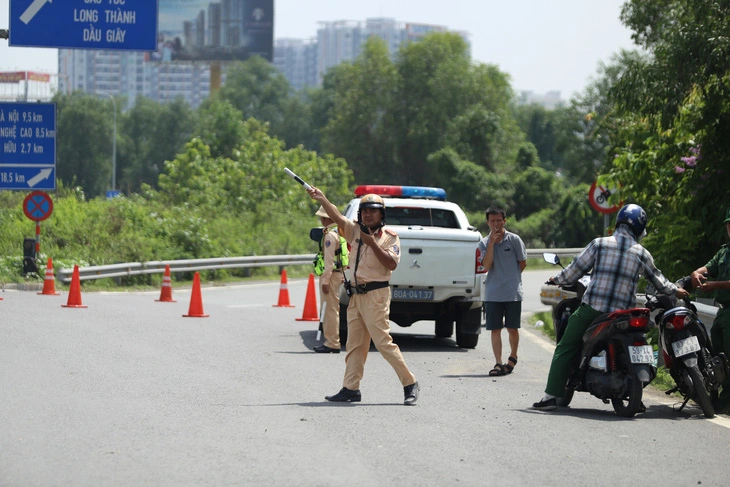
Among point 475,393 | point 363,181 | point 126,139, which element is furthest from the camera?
point 126,139

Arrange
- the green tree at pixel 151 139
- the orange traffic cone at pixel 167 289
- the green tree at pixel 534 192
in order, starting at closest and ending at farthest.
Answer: the orange traffic cone at pixel 167 289, the green tree at pixel 534 192, the green tree at pixel 151 139

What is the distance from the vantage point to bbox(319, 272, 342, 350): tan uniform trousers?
14.7 m

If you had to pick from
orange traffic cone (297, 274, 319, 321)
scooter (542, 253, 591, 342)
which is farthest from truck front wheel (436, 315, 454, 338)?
scooter (542, 253, 591, 342)

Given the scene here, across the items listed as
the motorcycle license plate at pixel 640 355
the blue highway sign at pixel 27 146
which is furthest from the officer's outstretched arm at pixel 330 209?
the blue highway sign at pixel 27 146

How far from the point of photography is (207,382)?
1134cm

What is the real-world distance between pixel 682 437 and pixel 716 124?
6904 millimetres

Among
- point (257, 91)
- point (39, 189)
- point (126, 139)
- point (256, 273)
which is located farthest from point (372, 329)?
point (257, 91)

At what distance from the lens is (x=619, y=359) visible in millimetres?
9680

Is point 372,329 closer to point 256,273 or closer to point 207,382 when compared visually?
point 207,382

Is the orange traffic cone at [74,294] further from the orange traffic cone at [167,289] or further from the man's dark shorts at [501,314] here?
the man's dark shorts at [501,314]

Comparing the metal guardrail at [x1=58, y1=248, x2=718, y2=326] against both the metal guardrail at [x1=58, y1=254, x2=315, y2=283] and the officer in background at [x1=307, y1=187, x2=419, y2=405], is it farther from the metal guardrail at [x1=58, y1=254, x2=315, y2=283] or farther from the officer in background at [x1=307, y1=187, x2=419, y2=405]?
the officer in background at [x1=307, y1=187, x2=419, y2=405]

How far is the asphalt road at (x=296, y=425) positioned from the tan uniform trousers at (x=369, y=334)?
281 mm

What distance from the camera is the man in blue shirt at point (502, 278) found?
1293 centimetres

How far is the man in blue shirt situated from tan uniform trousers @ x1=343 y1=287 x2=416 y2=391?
9.48ft
